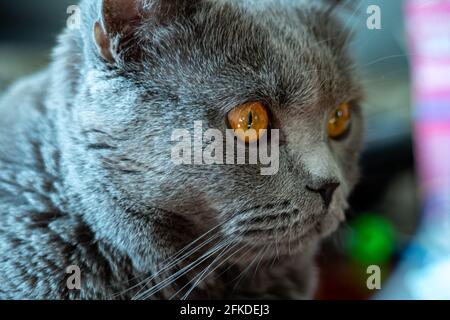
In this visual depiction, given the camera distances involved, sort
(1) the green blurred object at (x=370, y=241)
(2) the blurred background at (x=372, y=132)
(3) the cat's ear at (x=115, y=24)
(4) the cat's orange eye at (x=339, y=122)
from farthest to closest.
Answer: (1) the green blurred object at (x=370, y=241), (2) the blurred background at (x=372, y=132), (4) the cat's orange eye at (x=339, y=122), (3) the cat's ear at (x=115, y=24)

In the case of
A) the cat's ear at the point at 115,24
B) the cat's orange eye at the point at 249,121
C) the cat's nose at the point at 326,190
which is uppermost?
the cat's ear at the point at 115,24

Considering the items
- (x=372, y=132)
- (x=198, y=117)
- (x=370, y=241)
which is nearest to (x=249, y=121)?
(x=198, y=117)

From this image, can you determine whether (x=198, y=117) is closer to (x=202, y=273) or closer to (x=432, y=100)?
(x=202, y=273)

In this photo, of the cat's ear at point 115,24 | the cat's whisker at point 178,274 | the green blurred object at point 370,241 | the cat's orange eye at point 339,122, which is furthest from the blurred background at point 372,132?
the cat's whisker at point 178,274

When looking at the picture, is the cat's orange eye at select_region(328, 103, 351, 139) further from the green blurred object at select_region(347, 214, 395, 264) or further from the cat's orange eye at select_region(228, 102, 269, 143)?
the green blurred object at select_region(347, 214, 395, 264)

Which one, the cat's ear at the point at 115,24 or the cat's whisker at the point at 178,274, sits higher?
the cat's ear at the point at 115,24

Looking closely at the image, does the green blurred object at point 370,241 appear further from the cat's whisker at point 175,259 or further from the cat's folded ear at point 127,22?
the cat's folded ear at point 127,22

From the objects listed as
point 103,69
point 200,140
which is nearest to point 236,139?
point 200,140

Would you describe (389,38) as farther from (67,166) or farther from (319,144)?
(67,166)
